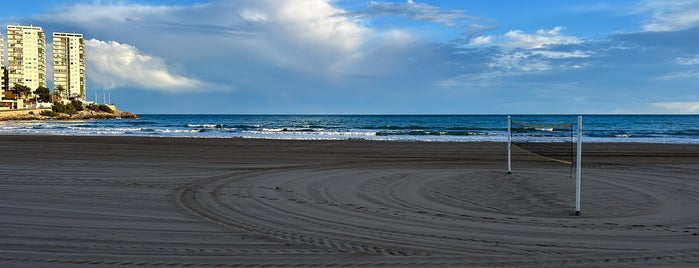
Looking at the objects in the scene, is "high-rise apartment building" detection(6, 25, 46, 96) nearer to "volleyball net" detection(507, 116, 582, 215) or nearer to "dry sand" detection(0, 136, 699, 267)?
"volleyball net" detection(507, 116, 582, 215)

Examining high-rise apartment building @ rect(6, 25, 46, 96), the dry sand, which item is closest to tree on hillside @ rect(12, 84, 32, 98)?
high-rise apartment building @ rect(6, 25, 46, 96)

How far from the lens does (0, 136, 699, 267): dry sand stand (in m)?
5.03

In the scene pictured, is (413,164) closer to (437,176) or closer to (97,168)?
(437,176)

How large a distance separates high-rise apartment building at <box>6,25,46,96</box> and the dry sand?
163174mm

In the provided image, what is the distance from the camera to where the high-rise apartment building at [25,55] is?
150 meters

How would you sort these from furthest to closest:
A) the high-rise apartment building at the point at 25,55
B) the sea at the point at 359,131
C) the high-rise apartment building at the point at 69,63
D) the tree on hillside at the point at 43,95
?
the high-rise apartment building at the point at 69,63
the high-rise apartment building at the point at 25,55
the tree on hillside at the point at 43,95
the sea at the point at 359,131

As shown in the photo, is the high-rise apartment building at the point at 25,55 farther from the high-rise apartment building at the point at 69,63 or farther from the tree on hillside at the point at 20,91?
the tree on hillside at the point at 20,91

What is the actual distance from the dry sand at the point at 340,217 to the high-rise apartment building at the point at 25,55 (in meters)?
163

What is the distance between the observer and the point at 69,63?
544 feet

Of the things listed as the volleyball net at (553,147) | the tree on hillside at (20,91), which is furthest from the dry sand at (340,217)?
the tree on hillside at (20,91)

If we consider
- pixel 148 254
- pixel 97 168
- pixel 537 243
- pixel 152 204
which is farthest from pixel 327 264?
pixel 97 168

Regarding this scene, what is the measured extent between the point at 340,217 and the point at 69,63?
18422 centimetres

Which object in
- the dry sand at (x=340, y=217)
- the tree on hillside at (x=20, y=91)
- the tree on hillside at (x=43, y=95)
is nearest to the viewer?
the dry sand at (x=340, y=217)

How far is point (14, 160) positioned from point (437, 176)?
12288 millimetres
